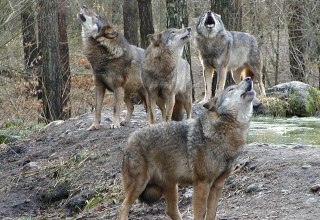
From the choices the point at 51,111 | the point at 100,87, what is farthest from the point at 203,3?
the point at 100,87

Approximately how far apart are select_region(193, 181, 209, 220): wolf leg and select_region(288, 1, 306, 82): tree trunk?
1609 centimetres

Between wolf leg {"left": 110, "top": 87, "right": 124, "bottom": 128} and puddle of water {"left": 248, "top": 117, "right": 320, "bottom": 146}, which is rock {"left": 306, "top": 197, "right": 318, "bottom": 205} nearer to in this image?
puddle of water {"left": 248, "top": 117, "right": 320, "bottom": 146}

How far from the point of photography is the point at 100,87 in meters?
11.7

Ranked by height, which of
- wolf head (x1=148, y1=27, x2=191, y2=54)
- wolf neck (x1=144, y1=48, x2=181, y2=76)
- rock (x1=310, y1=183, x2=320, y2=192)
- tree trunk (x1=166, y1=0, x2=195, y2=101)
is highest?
tree trunk (x1=166, y1=0, x2=195, y2=101)

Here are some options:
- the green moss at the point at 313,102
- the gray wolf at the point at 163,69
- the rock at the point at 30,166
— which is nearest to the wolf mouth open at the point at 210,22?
the green moss at the point at 313,102

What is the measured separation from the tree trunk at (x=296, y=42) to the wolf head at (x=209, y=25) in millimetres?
8711


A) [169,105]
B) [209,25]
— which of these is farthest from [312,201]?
[209,25]

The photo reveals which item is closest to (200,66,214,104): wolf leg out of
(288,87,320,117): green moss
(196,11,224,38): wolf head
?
(196,11,224,38): wolf head

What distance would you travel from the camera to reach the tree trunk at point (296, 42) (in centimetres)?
2249

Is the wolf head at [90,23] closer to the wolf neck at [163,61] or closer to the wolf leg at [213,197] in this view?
the wolf neck at [163,61]

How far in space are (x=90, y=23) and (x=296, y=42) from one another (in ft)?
43.5

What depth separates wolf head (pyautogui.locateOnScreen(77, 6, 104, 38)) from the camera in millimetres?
11672

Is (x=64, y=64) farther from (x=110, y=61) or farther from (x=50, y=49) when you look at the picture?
(x=110, y=61)

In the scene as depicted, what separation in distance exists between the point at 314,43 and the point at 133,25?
6403mm
